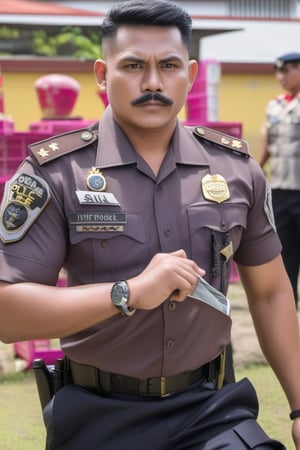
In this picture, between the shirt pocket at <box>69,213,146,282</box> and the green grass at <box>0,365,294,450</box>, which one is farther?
the green grass at <box>0,365,294,450</box>

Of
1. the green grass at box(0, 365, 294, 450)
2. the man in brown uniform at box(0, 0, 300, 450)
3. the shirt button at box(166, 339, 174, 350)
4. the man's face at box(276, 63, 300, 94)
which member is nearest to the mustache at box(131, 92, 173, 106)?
the man in brown uniform at box(0, 0, 300, 450)

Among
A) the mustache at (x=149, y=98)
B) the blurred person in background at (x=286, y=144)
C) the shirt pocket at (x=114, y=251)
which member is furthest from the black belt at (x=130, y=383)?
the blurred person in background at (x=286, y=144)

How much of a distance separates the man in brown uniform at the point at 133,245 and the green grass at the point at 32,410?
1822 millimetres

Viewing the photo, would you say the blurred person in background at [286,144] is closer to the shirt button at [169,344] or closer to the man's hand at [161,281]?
the shirt button at [169,344]

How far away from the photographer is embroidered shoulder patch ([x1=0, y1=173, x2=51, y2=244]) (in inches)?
82.4

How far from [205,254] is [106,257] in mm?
260

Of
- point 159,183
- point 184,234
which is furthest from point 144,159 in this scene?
point 184,234

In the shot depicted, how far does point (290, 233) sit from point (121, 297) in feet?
13.6

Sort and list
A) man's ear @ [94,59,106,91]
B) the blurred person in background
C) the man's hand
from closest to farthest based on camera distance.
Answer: the man's hand, man's ear @ [94,59,106,91], the blurred person in background

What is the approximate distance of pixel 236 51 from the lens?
18.9 meters

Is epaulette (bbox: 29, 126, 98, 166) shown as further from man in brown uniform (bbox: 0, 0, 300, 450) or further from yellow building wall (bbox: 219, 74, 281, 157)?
yellow building wall (bbox: 219, 74, 281, 157)

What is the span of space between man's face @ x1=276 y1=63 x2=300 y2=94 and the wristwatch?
4.55 metres

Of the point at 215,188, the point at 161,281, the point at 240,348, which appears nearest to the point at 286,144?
the point at 240,348

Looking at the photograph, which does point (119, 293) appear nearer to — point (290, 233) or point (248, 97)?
point (290, 233)
